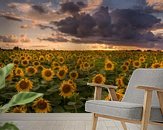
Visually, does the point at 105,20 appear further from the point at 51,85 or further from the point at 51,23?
the point at 51,85

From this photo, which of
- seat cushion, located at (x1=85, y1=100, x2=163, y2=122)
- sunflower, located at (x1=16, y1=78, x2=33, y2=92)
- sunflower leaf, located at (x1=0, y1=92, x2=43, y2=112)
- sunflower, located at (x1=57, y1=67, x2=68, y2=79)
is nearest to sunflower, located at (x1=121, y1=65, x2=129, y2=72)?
sunflower, located at (x1=57, y1=67, x2=68, y2=79)

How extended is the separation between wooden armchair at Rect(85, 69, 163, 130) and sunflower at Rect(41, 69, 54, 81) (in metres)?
1.22

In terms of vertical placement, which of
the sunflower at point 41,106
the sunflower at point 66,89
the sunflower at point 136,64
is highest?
the sunflower at point 136,64

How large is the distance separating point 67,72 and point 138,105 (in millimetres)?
1876

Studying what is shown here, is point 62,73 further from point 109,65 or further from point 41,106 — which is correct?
point 109,65

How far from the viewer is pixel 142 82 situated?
11.6 feet

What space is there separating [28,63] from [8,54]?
0.92 feet

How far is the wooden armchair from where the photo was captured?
2.79m

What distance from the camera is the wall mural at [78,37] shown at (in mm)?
4613

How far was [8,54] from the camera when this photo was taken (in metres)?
4.66

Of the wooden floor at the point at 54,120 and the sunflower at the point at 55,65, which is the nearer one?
the wooden floor at the point at 54,120

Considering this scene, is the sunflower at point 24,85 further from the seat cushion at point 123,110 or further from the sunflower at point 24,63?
the seat cushion at point 123,110

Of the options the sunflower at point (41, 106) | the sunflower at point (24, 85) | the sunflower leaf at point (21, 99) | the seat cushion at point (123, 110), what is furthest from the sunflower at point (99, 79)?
the sunflower leaf at point (21, 99)

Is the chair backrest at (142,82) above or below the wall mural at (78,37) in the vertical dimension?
below
